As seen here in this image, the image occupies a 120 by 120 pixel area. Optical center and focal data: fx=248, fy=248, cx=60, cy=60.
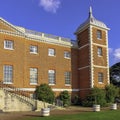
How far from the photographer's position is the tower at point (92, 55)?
35.1 metres

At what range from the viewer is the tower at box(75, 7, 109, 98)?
35075mm

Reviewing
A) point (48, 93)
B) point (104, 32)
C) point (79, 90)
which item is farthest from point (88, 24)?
point (48, 93)

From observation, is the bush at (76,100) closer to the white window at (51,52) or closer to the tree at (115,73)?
the white window at (51,52)

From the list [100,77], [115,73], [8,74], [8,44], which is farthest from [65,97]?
[115,73]

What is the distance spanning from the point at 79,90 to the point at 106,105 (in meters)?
5.30

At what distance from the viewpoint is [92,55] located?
3528cm

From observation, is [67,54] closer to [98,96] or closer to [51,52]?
[51,52]

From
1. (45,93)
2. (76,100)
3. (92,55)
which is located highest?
(92,55)

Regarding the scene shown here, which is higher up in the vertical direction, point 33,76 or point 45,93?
point 33,76

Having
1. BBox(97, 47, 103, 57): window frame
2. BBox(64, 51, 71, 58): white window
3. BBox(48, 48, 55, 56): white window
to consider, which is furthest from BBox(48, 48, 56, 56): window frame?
BBox(97, 47, 103, 57): window frame

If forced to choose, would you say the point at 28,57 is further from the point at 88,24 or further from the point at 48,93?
the point at 88,24

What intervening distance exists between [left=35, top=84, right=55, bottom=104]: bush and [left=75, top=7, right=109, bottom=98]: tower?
19.8ft

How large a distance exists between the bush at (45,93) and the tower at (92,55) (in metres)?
6.05

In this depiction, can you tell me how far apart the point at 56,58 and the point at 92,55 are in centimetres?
514
